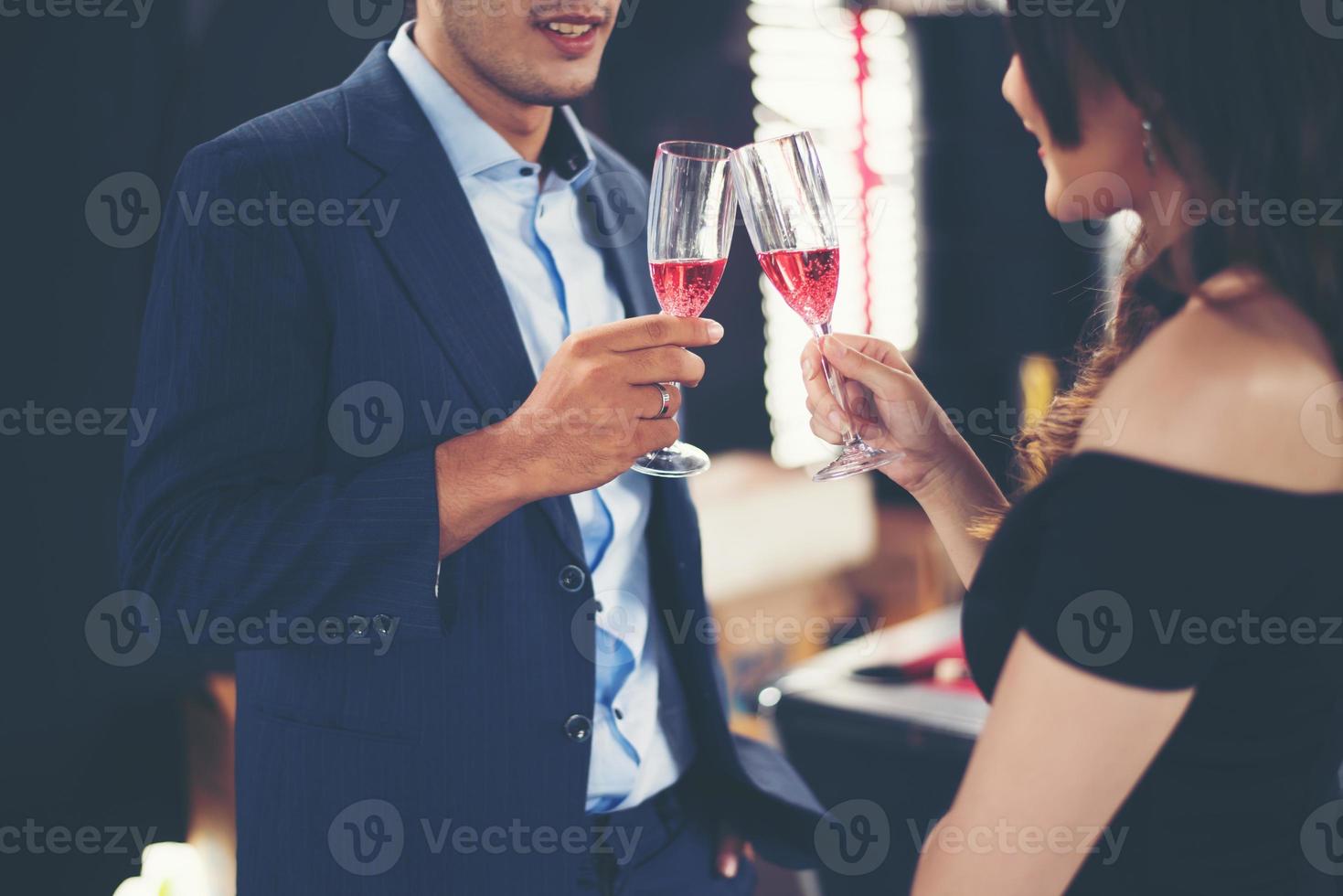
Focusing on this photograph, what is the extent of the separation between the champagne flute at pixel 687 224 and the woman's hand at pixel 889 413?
18 cm

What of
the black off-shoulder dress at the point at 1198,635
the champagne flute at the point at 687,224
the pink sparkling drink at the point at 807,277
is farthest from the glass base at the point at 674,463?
the black off-shoulder dress at the point at 1198,635

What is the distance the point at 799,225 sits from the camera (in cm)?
138

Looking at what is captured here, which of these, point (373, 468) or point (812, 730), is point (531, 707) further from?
point (812, 730)

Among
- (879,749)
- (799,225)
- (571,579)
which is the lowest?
(879,749)

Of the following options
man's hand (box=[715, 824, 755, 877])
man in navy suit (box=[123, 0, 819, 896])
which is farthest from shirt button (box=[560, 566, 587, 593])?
man's hand (box=[715, 824, 755, 877])

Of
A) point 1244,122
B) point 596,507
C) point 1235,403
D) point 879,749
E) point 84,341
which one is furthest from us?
point 879,749

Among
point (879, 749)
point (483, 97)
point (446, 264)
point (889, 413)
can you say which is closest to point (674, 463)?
point (889, 413)

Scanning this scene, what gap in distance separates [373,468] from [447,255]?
31 cm

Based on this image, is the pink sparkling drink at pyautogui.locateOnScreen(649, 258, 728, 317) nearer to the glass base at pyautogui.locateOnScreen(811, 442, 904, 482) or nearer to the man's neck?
the glass base at pyautogui.locateOnScreen(811, 442, 904, 482)

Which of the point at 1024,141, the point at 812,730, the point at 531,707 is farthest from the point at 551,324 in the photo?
the point at 1024,141

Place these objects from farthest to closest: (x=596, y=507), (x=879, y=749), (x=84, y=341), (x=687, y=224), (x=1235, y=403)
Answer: (x=879, y=749) < (x=84, y=341) < (x=596, y=507) < (x=687, y=224) < (x=1235, y=403)

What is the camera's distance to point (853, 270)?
4328 millimetres

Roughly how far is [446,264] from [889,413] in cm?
61

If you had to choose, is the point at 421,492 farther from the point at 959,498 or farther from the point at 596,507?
the point at 959,498
